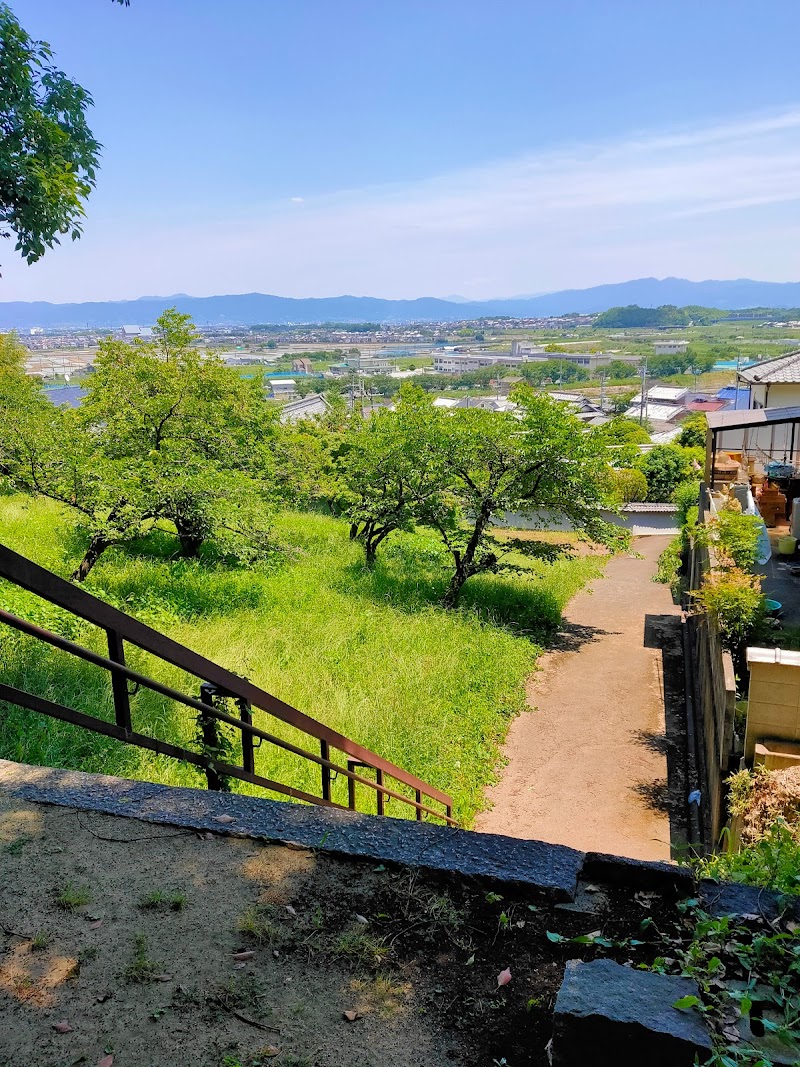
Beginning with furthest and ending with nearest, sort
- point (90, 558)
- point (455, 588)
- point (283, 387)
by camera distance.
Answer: point (283, 387)
point (455, 588)
point (90, 558)

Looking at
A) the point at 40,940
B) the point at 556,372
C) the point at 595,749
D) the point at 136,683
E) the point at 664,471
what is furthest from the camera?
the point at 556,372

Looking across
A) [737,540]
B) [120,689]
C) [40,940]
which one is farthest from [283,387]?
[40,940]

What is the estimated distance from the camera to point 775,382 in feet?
66.6

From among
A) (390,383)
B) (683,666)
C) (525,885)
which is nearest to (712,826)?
(525,885)

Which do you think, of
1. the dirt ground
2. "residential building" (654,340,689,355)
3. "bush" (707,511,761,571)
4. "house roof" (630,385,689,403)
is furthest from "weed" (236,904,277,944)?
"residential building" (654,340,689,355)

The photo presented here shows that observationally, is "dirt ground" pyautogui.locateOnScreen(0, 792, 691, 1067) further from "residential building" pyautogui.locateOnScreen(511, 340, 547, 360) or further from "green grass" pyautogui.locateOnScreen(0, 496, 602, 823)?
"residential building" pyautogui.locateOnScreen(511, 340, 547, 360)

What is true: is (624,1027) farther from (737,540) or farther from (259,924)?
(737,540)

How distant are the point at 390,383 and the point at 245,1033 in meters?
122

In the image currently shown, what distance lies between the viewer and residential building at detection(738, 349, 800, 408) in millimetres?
20359

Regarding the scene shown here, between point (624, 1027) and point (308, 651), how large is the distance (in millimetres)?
9050

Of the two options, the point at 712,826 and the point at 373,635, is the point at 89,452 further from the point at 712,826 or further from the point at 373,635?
the point at 712,826

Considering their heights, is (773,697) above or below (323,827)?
below

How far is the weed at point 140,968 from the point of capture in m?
2.21

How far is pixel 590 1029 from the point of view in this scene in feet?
5.42
